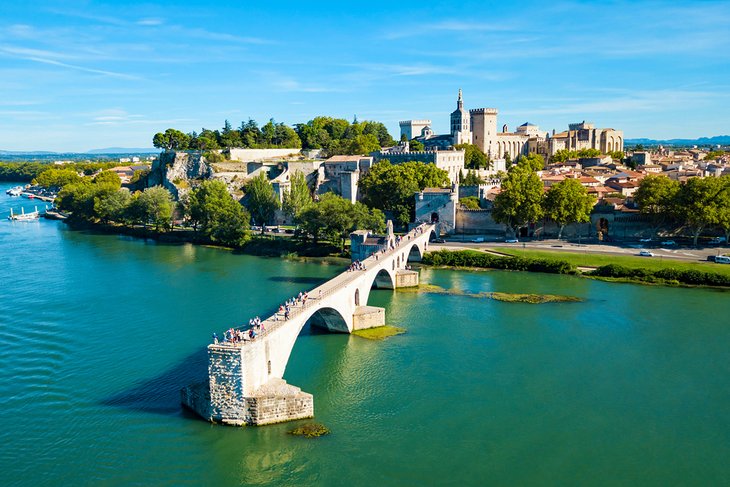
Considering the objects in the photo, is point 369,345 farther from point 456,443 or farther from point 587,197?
point 587,197

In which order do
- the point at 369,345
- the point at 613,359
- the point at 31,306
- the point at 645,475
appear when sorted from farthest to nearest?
the point at 31,306, the point at 369,345, the point at 613,359, the point at 645,475

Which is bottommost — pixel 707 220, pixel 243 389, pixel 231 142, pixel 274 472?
pixel 274 472

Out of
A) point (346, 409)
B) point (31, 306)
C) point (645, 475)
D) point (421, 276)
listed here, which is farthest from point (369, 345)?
point (31, 306)

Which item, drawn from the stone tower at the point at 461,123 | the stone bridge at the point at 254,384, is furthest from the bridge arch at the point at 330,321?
the stone tower at the point at 461,123

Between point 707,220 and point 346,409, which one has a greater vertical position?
point 707,220

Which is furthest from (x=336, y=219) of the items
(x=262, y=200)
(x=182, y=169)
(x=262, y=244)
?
(x=182, y=169)

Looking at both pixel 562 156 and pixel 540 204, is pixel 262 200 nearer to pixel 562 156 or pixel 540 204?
pixel 540 204

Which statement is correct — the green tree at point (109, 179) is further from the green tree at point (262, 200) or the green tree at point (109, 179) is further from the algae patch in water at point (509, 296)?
the algae patch in water at point (509, 296)

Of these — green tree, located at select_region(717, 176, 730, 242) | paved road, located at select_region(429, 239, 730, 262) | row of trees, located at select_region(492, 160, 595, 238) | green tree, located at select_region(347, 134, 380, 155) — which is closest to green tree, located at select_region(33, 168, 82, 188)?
green tree, located at select_region(347, 134, 380, 155)
